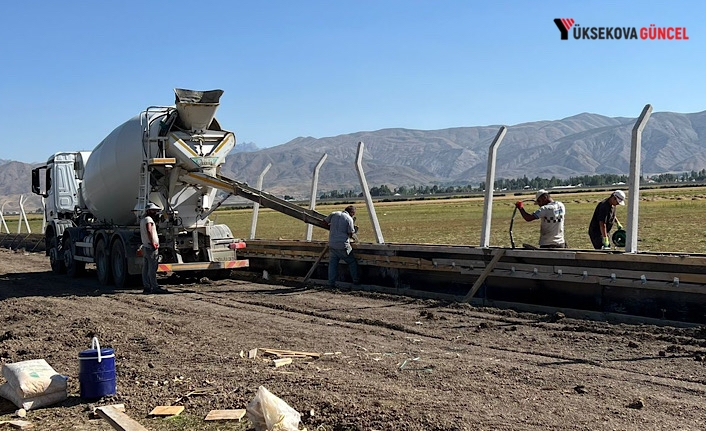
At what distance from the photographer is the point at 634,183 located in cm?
1090

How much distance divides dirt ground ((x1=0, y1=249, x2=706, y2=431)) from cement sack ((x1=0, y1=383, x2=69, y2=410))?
0.08m

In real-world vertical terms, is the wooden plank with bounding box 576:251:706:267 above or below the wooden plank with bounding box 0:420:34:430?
above

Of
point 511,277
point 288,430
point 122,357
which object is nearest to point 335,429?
point 288,430

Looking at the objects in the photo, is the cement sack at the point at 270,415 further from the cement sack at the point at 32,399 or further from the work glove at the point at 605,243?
the work glove at the point at 605,243

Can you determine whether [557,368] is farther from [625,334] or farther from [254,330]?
[254,330]

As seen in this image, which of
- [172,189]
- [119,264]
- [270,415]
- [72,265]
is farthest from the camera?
[72,265]

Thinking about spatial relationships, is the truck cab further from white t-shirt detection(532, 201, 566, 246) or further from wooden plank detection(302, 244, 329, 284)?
white t-shirt detection(532, 201, 566, 246)

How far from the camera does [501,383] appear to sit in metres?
7.54

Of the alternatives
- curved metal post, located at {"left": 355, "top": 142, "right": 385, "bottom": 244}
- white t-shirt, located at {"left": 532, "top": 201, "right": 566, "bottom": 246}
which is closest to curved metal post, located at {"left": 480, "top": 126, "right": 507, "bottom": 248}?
white t-shirt, located at {"left": 532, "top": 201, "right": 566, "bottom": 246}

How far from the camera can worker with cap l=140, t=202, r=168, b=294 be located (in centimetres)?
1627

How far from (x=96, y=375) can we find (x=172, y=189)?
34.3 ft

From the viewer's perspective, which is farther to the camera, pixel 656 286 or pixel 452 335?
pixel 656 286

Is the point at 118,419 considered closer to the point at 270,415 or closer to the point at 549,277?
the point at 270,415

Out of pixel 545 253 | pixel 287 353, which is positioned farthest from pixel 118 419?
pixel 545 253
